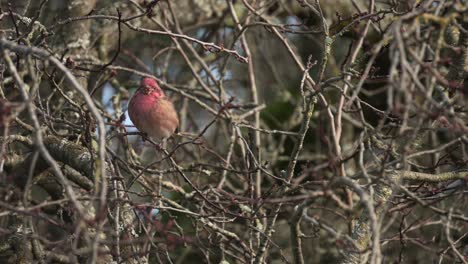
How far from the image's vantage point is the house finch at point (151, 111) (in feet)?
22.1

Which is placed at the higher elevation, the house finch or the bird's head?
the bird's head

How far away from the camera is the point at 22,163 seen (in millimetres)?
5809

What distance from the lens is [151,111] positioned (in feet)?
22.1

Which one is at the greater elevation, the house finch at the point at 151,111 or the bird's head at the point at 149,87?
the bird's head at the point at 149,87

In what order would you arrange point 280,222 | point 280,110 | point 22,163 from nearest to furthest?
point 22,163 < point 280,222 < point 280,110

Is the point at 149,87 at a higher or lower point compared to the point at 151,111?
higher

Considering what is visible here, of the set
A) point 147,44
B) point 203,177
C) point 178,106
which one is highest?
point 147,44

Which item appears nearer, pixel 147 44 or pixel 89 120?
pixel 89 120

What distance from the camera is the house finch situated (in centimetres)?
674

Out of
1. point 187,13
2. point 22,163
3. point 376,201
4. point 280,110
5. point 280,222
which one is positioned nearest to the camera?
point 376,201

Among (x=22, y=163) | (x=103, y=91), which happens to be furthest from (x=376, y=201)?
(x=103, y=91)

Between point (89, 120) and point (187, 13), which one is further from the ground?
point (187, 13)

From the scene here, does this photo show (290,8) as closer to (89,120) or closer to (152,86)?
(152,86)

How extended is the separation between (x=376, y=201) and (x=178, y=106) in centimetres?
380
